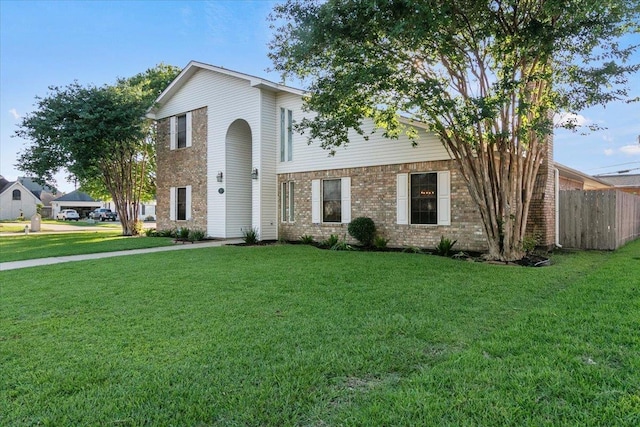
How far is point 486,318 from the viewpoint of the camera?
4.24 metres

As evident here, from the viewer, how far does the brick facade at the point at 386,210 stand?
10453 mm

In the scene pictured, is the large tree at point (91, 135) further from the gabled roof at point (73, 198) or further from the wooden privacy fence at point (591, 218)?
the gabled roof at point (73, 198)

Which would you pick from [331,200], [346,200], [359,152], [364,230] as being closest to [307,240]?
[331,200]

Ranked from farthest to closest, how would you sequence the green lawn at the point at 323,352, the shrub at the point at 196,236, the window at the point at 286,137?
the shrub at the point at 196,236
the window at the point at 286,137
the green lawn at the point at 323,352

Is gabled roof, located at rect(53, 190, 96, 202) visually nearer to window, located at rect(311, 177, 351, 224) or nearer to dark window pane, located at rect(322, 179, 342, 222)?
window, located at rect(311, 177, 351, 224)

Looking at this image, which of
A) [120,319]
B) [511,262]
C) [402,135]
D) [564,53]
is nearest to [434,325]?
[120,319]

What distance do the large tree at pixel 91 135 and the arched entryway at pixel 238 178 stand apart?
15.5ft

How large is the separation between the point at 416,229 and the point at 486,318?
7.13 metres

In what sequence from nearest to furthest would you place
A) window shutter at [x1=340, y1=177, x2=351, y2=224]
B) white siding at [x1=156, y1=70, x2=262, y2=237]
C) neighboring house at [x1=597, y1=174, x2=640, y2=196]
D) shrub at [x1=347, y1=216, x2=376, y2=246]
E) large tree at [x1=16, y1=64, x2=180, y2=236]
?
shrub at [x1=347, y1=216, x2=376, y2=246] < window shutter at [x1=340, y1=177, x2=351, y2=224] < white siding at [x1=156, y1=70, x2=262, y2=237] < large tree at [x1=16, y1=64, x2=180, y2=236] < neighboring house at [x1=597, y1=174, x2=640, y2=196]

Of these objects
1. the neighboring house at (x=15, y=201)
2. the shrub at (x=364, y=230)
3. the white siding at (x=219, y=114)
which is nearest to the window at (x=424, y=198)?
the shrub at (x=364, y=230)

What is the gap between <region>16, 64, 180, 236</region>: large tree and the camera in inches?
606

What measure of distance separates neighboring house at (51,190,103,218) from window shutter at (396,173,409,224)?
53126mm

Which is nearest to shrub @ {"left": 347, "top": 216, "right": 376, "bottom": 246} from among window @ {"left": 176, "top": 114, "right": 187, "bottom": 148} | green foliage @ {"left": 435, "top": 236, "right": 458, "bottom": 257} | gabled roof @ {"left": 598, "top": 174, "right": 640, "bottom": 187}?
green foliage @ {"left": 435, "top": 236, "right": 458, "bottom": 257}

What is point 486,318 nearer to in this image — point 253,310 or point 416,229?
point 253,310
